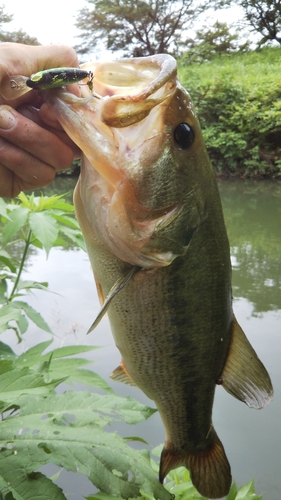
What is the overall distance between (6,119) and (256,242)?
492 cm

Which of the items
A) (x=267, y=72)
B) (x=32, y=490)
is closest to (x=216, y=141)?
(x=267, y=72)

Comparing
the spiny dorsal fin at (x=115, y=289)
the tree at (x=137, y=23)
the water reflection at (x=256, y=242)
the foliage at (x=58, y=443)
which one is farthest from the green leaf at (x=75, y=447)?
the tree at (x=137, y=23)

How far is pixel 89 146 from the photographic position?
35.7 inches

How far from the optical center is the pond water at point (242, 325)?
212 cm

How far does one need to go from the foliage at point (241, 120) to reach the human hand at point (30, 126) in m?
10.2

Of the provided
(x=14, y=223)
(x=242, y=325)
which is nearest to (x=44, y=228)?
(x=14, y=223)

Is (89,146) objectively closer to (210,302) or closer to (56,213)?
(210,302)

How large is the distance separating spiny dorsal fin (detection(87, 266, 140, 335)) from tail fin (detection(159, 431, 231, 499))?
24.8 inches

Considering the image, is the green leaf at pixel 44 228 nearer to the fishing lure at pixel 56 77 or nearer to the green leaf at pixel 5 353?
the green leaf at pixel 5 353

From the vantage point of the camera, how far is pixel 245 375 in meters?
1.24

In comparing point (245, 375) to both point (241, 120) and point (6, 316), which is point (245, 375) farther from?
point (241, 120)

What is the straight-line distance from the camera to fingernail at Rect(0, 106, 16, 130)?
100 centimetres

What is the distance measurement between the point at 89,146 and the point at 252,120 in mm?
11736

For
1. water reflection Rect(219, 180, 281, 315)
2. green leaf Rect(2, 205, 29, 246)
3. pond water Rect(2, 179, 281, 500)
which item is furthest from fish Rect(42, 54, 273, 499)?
water reflection Rect(219, 180, 281, 315)
